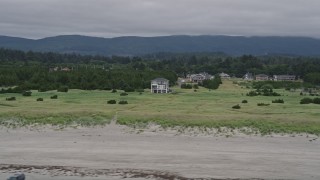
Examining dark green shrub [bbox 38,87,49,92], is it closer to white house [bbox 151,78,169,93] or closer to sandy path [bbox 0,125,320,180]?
white house [bbox 151,78,169,93]

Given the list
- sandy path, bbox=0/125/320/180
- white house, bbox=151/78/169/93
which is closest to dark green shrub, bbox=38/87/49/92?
white house, bbox=151/78/169/93

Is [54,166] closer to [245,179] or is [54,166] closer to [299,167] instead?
[245,179]

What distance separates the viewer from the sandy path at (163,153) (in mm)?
25953

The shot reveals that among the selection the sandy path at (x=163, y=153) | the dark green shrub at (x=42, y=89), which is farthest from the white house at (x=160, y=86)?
the sandy path at (x=163, y=153)

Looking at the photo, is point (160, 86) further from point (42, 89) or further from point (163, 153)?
point (163, 153)

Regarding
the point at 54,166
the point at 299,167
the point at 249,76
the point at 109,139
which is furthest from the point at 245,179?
the point at 249,76

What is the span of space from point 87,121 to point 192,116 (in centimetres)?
935

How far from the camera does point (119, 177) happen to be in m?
24.8

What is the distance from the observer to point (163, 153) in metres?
30.3

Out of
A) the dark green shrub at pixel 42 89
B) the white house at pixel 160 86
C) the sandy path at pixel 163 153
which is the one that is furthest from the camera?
the white house at pixel 160 86

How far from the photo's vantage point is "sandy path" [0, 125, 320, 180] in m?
26.0

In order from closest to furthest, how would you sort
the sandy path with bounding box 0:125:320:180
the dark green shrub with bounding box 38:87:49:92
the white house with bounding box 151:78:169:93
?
1. the sandy path with bounding box 0:125:320:180
2. the dark green shrub with bounding box 38:87:49:92
3. the white house with bounding box 151:78:169:93

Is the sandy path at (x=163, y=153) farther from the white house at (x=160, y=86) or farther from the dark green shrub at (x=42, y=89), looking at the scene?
the white house at (x=160, y=86)

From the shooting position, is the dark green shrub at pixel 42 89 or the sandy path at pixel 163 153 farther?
the dark green shrub at pixel 42 89
